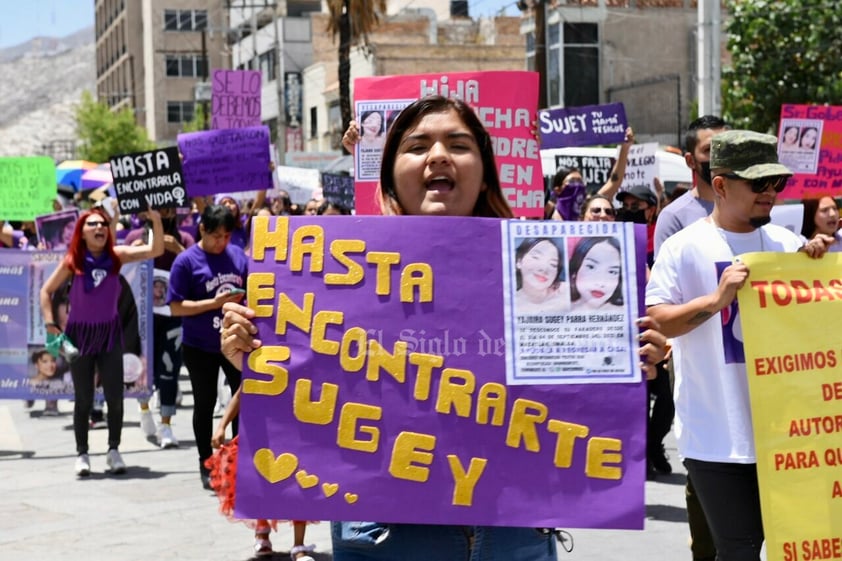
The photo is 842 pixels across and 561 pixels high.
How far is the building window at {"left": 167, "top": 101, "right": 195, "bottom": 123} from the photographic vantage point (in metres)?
97.0

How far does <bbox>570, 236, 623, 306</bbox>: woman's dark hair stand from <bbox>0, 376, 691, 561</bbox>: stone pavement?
4.07 meters

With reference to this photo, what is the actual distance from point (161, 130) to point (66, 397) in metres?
87.4

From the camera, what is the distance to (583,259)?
331 centimetres

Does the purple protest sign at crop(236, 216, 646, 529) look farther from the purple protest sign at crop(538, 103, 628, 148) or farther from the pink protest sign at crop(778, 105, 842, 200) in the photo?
the purple protest sign at crop(538, 103, 628, 148)

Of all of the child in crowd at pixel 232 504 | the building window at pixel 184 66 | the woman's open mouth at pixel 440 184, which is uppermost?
the building window at pixel 184 66

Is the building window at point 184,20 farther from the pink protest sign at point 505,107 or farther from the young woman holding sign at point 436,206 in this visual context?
the young woman holding sign at point 436,206

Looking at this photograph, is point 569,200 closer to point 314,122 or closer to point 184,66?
point 314,122

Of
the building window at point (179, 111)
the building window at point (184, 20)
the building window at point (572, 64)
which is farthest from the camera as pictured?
the building window at point (179, 111)

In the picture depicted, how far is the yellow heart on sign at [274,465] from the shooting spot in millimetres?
3240

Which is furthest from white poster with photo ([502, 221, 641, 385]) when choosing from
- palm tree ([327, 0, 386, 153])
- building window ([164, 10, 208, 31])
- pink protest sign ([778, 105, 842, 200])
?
building window ([164, 10, 208, 31])

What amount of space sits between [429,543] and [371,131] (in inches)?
164

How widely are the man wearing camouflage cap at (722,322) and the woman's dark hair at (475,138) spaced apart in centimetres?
127

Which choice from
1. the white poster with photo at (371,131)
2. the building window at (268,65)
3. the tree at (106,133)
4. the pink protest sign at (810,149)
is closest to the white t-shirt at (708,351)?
the white poster with photo at (371,131)

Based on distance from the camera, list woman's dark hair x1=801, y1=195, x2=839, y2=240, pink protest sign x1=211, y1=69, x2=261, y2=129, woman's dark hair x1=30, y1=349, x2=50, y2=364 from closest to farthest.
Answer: woman's dark hair x1=801, y1=195, x2=839, y2=240 < woman's dark hair x1=30, y1=349, x2=50, y2=364 < pink protest sign x1=211, y1=69, x2=261, y2=129
